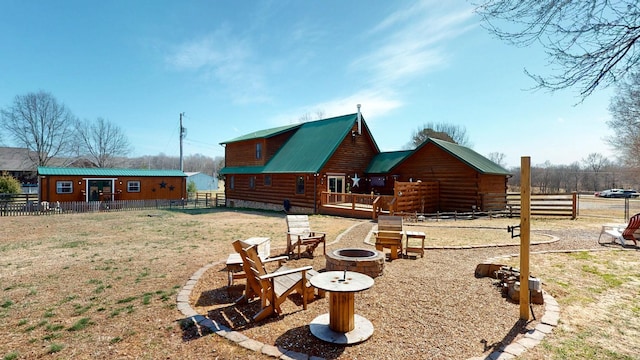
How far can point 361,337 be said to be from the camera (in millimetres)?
4156

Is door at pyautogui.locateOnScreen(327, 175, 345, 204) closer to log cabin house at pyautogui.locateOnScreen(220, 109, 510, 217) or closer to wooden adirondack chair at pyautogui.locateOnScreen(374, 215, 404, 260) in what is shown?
log cabin house at pyautogui.locateOnScreen(220, 109, 510, 217)

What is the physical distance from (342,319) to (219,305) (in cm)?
235

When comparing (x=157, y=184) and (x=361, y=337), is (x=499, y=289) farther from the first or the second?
(x=157, y=184)

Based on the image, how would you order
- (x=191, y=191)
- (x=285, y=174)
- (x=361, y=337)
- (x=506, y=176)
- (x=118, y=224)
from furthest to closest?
(x=191, y=191)
(x=285, y=174)
(x=506, y=176)
(x=118, y=224)
(x=361, y=337)

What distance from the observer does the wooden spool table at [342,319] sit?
13.6 ft

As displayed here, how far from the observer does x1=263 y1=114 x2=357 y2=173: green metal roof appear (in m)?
21.3

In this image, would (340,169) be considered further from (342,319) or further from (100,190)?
(100,190)

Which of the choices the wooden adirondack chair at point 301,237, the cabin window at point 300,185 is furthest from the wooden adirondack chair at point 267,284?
the cabin window at point 300,185

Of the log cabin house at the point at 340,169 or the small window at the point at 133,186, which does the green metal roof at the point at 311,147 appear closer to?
the log cabin house at the point at 340,169

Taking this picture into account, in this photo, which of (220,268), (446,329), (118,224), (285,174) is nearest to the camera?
(446,329)

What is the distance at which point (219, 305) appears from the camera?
5379mm

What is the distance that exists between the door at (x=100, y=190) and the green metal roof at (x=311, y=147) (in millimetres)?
13441

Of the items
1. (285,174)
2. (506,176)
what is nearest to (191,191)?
(285,174)

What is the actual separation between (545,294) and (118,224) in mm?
17530
